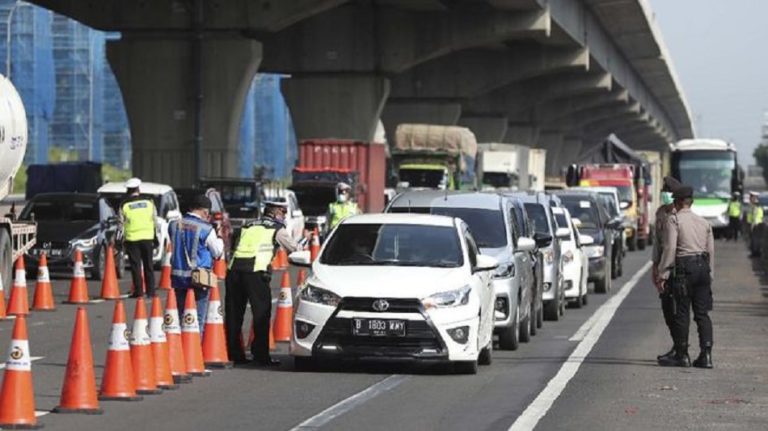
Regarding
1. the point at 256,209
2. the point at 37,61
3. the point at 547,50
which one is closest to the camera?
the point at 256,209

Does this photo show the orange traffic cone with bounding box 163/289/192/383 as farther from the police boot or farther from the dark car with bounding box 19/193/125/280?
the dark car with bounding box 19/193/125/280

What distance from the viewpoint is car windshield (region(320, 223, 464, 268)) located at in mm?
18062

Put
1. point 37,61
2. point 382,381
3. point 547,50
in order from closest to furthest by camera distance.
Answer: point 382,381 → point 547,50 → point 37,61

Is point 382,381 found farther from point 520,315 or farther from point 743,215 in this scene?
point 743,215

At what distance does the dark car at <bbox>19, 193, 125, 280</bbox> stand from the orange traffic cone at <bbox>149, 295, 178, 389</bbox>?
17003 millimetres

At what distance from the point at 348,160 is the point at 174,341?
38049 millimetres

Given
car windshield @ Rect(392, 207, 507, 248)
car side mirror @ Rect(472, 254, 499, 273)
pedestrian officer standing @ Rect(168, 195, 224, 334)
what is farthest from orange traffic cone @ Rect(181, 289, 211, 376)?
car windshield @ Rect(392, 207, 507, 248)

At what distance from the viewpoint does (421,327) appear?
17062 millimetres

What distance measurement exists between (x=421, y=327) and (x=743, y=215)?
70508 mm

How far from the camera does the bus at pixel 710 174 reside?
238 feet

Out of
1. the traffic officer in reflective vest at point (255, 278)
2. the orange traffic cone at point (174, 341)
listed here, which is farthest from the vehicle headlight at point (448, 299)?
the orange traffic cone at point (174, 341)

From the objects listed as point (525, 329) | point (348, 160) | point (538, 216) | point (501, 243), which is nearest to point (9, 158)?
point (538, 216)

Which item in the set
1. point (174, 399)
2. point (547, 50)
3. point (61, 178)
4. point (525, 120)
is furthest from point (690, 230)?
point (525, 120)

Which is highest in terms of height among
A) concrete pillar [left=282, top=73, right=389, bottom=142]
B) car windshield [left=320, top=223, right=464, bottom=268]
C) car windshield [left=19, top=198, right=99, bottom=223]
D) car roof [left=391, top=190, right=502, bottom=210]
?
concrete pillar [left=282, top=73, right=389, bottom=142]
